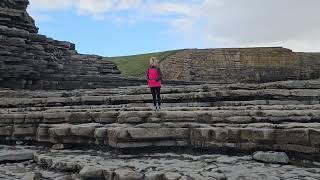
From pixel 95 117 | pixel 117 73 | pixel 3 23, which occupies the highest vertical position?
pixel 3 23

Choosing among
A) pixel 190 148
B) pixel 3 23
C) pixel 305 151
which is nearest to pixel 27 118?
pixel 190 148

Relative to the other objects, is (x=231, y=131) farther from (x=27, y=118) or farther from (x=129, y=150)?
(x=27, y=118)

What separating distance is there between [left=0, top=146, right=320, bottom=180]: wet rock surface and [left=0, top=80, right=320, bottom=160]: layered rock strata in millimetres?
393

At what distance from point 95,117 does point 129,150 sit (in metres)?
2.20

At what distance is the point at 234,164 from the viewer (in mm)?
8430

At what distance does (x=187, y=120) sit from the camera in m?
10.3

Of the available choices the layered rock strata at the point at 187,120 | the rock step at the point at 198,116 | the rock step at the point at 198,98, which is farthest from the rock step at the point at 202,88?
the rock step at the point at 198,116

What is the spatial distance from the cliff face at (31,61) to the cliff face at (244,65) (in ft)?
33.8

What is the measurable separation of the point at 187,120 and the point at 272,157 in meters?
2.50

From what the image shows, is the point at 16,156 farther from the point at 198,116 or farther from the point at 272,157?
the point at 272,157

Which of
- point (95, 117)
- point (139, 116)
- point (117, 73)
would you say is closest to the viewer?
point (139, 116)

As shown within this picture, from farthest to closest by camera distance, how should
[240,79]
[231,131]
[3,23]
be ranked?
[240,79]
[3,23]
[231,131]

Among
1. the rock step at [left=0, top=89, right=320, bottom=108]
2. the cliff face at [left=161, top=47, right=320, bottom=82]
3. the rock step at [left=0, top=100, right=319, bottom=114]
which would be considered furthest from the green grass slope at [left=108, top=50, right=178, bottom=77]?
the rock step at [left=0, top=100, right=319, bottom=114]

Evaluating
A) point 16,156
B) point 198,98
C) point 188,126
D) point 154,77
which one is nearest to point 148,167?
point 188,126
